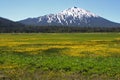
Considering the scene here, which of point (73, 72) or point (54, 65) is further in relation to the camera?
point (54, 65)

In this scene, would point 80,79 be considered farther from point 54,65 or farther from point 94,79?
point 54,65

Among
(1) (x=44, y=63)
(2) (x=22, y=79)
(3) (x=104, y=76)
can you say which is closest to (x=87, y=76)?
(3) (x=104, y=76)

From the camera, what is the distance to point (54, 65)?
31.0 metres

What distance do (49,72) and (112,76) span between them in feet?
16.3

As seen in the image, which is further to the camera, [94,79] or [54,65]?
[54,65]

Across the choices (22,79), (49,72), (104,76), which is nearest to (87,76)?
(104,76)

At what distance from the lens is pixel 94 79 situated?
23.6 metres

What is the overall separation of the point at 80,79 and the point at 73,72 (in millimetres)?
4136

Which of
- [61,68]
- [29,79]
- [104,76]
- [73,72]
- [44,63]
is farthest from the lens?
[44,63]

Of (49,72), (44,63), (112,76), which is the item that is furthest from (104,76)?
(44,63)

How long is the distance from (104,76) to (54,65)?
688 cm

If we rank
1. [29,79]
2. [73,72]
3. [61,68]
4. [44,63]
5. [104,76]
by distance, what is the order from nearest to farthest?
[29,79] < [104,76] < [73,72] < [61,68] < [44,63]

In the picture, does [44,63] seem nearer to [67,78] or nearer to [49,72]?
[49,72]

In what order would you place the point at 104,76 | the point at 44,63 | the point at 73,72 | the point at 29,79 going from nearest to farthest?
the point at 29,79, the point at 104,76, the point at 73,72, the point at 44,63
